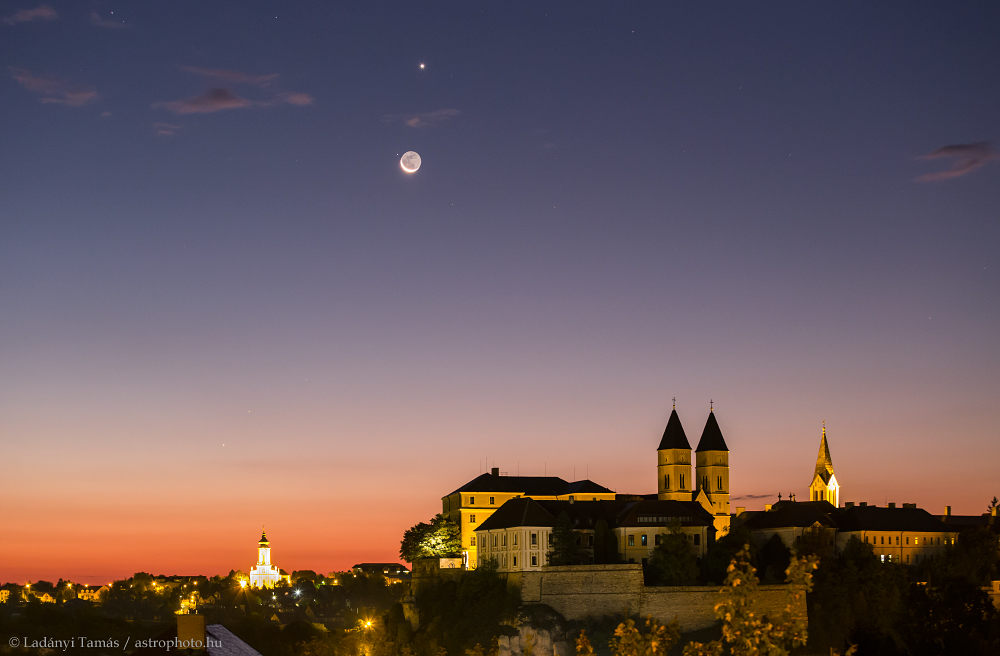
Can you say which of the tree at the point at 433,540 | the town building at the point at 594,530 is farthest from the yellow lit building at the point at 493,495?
the town building at the point at 594,530

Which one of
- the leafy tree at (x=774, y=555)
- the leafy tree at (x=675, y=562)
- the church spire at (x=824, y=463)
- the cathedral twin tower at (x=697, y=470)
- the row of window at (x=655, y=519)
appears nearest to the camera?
the leafy tree at (x=675, y=562)

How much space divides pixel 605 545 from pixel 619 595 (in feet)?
22.9

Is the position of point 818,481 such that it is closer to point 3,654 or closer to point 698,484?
point 698,484

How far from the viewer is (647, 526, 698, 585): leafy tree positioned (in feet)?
258

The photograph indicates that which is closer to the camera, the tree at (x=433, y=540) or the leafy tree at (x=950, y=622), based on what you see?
the leafy tree at (x=950, y=622)

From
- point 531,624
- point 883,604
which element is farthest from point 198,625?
point 883,604

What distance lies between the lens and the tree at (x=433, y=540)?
318 ft

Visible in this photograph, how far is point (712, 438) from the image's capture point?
98.2 meters

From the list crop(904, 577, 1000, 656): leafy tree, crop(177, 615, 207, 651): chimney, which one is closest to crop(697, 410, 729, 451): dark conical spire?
crop(904, 577, 1000, 656): leafy tree

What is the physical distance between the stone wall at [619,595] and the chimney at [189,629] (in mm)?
47314

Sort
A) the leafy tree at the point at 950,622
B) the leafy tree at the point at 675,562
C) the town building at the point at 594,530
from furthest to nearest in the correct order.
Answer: the town building at the point at 594,530 → the leafy tree at the point at 675,562 → the leafy tree at the point at 950,622

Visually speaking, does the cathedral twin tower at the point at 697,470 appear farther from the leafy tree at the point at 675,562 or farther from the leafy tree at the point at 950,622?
the leafy tree at the point at 950,622

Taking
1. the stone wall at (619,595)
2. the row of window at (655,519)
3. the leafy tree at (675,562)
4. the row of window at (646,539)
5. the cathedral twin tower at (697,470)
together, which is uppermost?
the cathedral twin tower at (697,470)

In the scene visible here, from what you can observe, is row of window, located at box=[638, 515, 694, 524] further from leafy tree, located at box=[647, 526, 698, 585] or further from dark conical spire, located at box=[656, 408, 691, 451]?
dark conical spire, located at box=[656, 408, 691, 451]
